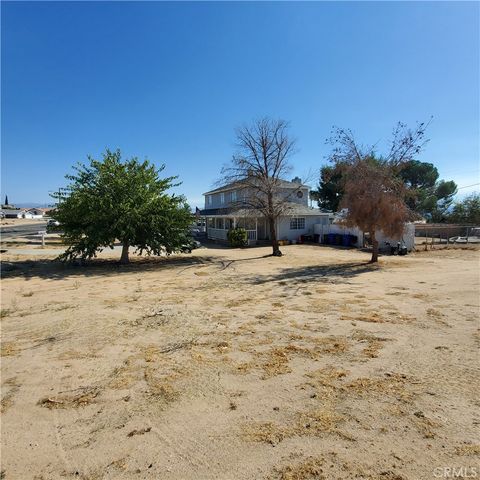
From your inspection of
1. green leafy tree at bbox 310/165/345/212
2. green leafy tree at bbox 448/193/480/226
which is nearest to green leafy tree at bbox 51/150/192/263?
green leafy tree at bbox 310/165/345/212

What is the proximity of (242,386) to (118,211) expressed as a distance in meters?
14.4

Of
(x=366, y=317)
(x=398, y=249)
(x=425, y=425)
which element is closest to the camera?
(x=425, y=425)

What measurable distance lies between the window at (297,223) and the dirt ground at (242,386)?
20.5m

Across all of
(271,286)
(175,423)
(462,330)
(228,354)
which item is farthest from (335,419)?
(271,286)

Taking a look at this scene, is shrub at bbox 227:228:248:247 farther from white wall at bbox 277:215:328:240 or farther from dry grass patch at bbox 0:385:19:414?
dry grass patch at bbox 0:385:19:414

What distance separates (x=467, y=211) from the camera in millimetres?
37250

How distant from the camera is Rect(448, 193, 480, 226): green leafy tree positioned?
36006mm

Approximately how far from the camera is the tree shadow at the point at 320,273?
13.6m

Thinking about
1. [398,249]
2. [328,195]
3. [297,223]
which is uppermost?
[328,195]

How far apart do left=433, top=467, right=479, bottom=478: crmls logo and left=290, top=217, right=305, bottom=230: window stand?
28.2 meters

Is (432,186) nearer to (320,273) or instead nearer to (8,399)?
(320,273)

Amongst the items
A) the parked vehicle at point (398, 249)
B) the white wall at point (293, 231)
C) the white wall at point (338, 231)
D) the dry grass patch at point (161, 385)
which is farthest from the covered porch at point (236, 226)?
the dry grass patch at point (161, 385)

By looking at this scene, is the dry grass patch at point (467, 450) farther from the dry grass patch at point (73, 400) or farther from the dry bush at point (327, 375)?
the dry grass patch at point (73, 400)

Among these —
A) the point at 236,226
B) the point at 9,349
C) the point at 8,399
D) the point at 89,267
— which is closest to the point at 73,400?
the point at 8,399
